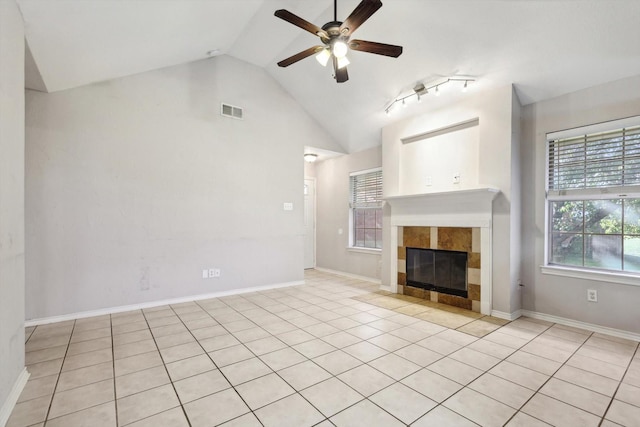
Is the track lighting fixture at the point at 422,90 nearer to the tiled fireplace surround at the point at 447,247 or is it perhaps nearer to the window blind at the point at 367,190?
the window blind at the point at 367,190

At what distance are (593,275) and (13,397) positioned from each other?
515 cm

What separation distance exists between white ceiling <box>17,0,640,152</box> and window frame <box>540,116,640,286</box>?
0.49 meters

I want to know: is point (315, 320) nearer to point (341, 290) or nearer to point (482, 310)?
point (341, 290)

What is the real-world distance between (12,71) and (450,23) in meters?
3.81

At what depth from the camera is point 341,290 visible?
4.91 meters

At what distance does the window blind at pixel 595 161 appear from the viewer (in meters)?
3.00

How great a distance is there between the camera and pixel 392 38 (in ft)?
11.5

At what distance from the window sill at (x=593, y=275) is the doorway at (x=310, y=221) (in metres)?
4.53

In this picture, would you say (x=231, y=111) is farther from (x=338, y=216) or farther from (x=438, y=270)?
(x=438, y=270)

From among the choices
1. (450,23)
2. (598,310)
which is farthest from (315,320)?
(450,23)

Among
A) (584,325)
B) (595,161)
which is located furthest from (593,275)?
(595,161)

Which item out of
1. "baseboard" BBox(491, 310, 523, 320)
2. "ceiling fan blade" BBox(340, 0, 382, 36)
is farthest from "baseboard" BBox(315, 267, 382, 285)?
"ceiling fan blade" BBox(340, 0, 382, 36)

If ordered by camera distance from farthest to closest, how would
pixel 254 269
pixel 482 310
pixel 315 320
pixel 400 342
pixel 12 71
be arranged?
pixel 254 269, pixel 482 310, pixel 315 320, pixel 400 342, pixel 12 71

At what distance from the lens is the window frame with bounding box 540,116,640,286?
2963 millimetres
